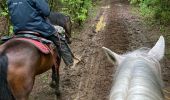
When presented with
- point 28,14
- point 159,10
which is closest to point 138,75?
point 28,14

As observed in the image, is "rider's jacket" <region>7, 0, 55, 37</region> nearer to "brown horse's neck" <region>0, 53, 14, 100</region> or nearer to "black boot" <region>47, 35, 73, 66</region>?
"black boot" <region>47, 35, 73, 66</region>

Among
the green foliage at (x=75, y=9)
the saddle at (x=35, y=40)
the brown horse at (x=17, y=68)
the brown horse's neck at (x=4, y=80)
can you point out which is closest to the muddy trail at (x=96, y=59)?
the green foliage at (x=75, y=9)

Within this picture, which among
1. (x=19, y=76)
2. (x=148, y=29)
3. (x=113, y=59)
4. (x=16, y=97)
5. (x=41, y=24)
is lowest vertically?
(x=148, y=29)

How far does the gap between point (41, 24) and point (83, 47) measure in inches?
229

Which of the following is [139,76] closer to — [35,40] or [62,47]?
[35,40]

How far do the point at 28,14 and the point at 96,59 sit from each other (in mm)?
4595

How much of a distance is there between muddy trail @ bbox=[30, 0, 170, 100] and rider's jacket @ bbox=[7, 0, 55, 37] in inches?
75.5

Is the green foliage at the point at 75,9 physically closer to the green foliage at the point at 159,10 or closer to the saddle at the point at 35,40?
the green foliage at the point at 159,10

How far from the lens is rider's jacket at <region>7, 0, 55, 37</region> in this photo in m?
6.25

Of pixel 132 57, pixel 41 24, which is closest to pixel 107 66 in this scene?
pixel 41 24

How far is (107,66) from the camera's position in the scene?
9.89m

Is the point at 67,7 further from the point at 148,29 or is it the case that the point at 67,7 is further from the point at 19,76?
the point at 19,76

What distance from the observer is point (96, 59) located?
10656mm

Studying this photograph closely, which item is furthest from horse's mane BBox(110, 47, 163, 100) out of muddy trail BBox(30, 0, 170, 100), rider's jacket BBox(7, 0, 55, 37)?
rider's jacket BBox(7, 0, 55, 37)
